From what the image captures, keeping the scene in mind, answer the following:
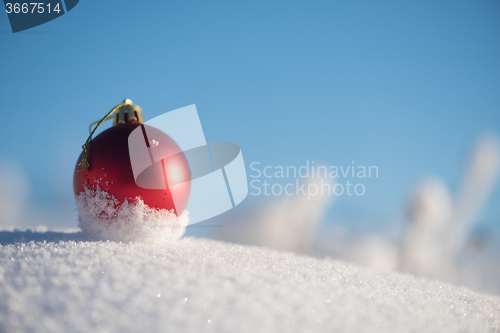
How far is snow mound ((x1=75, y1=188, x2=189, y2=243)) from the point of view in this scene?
0.51 m

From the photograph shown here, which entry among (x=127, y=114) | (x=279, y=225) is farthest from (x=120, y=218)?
(x=279, y=225)

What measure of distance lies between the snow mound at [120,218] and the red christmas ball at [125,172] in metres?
0.01

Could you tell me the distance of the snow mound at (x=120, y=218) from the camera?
20.0 inches

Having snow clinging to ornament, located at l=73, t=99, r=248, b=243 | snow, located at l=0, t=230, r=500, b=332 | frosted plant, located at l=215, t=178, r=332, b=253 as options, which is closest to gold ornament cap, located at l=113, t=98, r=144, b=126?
snow clinging to ornament, located at l=73, t=99, r=248, b=243

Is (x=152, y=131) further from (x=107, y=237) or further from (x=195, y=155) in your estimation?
(x=107, y=237)

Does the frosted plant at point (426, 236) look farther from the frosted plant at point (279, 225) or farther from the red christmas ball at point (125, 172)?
the red christmas ball at point (125, 172)

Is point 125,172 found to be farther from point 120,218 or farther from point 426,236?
point 426,236

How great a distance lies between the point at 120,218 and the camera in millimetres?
512

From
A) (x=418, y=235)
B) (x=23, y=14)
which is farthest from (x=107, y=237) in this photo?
(x=418, y=235)

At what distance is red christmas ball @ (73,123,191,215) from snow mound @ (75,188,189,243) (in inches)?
0.4

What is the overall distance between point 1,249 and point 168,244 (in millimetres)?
263

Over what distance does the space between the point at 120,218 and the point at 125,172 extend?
0.29 feet

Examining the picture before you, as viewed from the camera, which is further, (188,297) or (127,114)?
(127,114)

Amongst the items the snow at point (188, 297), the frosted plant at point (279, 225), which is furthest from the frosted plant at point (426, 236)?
the snow at point (188, 297)
